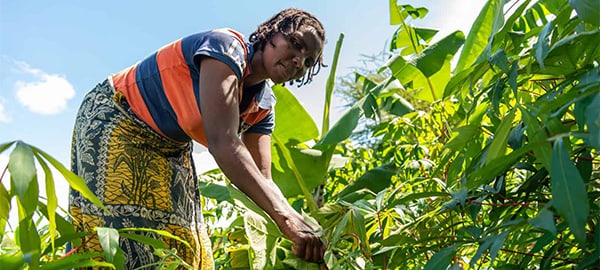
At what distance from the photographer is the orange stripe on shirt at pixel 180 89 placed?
52.7 inches

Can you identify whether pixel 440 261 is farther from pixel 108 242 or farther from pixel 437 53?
pixel 437 53

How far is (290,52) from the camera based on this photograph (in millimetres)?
1357

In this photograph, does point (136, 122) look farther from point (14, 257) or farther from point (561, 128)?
point (561, 128)

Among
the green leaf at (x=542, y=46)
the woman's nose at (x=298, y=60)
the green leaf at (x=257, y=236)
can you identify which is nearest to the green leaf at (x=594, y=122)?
the green leaf at (x=542, y=46)

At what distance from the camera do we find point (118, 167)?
4.35 ft

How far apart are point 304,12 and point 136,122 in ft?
1.47

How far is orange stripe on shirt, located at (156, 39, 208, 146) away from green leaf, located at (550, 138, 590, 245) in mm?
940

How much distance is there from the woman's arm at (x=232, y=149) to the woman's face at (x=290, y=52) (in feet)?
0.42

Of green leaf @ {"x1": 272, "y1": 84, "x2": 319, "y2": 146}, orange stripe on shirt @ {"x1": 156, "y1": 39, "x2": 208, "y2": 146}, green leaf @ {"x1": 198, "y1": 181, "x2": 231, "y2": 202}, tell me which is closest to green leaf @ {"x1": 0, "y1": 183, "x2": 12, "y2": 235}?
orange stripe on shirt @ {"x1": 156, "y1": 39, "x2": 208, "y2": 146}

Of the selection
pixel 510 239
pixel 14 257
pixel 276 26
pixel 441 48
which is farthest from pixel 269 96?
pixel 14 257

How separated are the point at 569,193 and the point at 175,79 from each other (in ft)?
3.35

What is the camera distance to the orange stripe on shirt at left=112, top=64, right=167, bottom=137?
1376 millimetres

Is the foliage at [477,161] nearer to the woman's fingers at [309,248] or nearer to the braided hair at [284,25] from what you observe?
the woman's fingers at [309,248]

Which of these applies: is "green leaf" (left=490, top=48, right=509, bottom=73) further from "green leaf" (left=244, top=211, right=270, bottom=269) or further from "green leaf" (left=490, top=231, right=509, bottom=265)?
"green leaf" (left=244, top=211, right=270, bottom=269)
